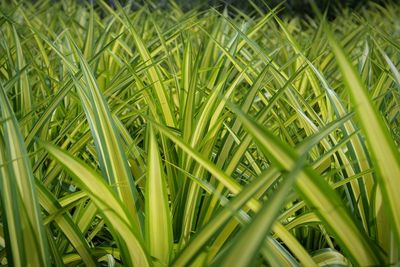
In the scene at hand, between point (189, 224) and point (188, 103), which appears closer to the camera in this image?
point (189, 224)

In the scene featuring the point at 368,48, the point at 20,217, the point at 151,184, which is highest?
the point at 368,48

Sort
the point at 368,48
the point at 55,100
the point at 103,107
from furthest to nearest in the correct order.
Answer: the point at 368,48 → the point at 55,100 → the point at 103,107

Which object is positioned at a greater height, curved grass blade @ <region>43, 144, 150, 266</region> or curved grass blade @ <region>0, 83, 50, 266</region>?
curved grass blade @ <region>43, 144, 150, 266</region>

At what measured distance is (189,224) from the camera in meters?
0.87

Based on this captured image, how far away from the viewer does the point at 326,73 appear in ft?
5.85

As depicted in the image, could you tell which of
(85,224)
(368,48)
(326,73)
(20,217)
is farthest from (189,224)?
(326,73)

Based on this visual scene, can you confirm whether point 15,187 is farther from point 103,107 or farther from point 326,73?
point 326,73

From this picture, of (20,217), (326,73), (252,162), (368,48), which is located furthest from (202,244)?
(326,73)

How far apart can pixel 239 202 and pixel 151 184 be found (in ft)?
0.67

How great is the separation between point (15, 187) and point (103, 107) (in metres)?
0.22

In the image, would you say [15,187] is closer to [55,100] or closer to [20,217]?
[20,217]

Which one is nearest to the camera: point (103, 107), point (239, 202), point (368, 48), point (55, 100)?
point (239, 202)

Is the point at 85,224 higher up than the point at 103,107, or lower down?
lower down

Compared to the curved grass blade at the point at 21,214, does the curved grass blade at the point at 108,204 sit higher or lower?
higher
